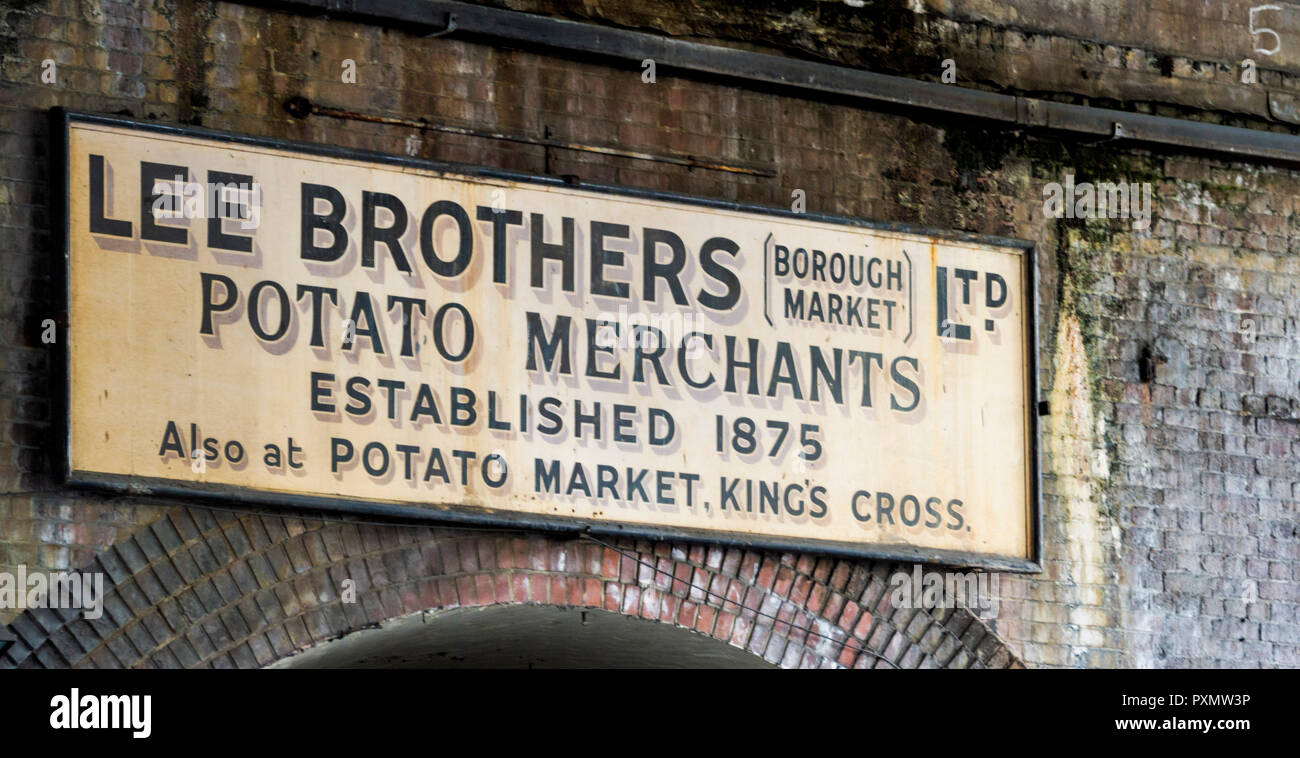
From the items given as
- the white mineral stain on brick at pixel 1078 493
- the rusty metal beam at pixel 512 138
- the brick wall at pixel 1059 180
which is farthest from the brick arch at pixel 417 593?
the rusty metal beam at pixel 512 138

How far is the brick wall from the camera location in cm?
850

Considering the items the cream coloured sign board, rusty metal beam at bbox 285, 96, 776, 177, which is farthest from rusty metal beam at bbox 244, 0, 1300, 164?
the cream coloured sign board

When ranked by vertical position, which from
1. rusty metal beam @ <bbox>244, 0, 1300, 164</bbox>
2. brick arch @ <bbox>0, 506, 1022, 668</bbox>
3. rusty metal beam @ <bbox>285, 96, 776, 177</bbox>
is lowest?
brick arch @ <bbox>0, 506, 1022, 668</bbox>

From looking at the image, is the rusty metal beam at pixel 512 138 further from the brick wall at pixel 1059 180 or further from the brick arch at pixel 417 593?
the brick arch at pixel 417 593

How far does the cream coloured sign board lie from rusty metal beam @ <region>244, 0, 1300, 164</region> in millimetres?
601

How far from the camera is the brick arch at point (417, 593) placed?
7750mm

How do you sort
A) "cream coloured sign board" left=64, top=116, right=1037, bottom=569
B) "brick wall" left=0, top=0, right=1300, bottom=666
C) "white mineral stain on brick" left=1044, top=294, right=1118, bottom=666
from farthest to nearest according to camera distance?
"white mineral stain on brick" left=1044, top=294, right=1118, bottom=666
"brick wall" left=0, top=0, right=1300, bottom=666
"cream coloured sign board" left=64, top=116, right=1037, bottom=569

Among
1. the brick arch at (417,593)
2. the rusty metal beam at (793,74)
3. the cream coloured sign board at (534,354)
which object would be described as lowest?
the brick arch at (417,593)

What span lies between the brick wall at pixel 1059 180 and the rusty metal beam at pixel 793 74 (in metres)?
0.09

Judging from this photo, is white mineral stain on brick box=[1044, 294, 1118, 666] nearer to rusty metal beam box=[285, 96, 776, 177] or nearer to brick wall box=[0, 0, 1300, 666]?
brick wall box=[0, 0, 1300, 666]

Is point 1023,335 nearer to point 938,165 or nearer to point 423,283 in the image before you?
point 938,165

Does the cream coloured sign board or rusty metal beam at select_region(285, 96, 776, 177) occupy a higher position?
rusty metal beam at select_region(285, 96, 776, 177)
